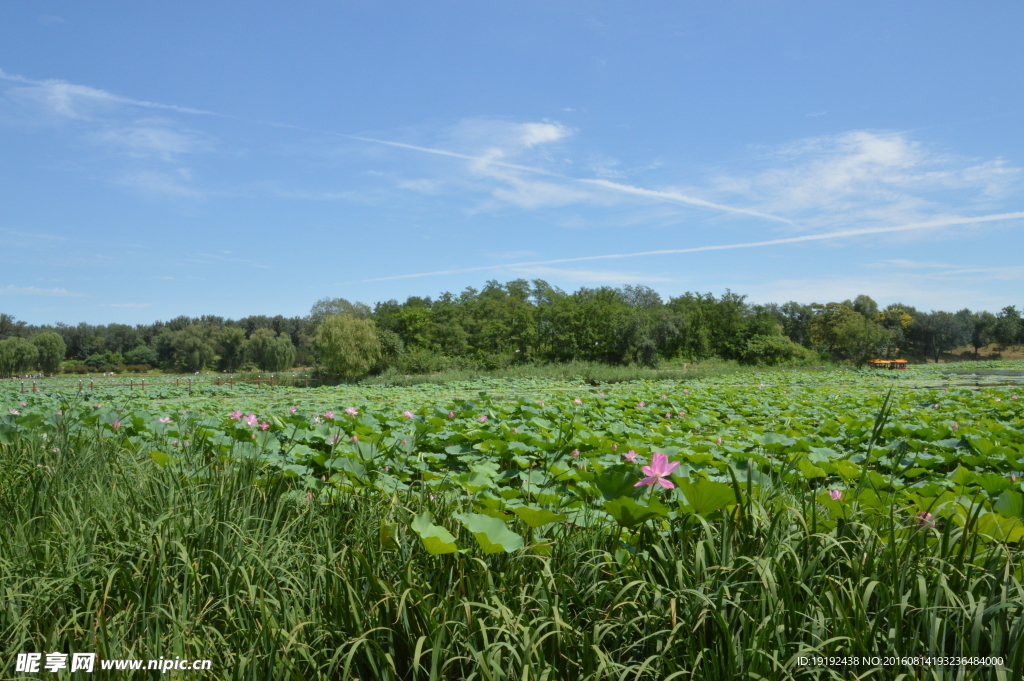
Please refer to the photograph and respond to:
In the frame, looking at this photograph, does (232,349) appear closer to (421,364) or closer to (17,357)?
(17,357)

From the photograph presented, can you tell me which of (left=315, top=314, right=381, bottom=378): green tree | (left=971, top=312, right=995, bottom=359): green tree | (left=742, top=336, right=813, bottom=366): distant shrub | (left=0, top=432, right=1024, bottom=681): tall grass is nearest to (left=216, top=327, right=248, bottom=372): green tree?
(left=315, top=314, right=381, bottom=378): green tree

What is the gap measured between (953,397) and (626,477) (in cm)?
935

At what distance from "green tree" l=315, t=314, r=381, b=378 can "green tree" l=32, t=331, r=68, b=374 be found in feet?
92.0

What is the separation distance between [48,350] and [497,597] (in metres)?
55.3

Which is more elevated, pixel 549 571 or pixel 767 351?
pixel 767 351

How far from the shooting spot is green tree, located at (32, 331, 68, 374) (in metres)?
43.4

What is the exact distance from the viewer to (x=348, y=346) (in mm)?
29609

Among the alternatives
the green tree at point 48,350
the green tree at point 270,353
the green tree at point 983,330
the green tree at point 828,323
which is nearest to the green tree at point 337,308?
the green tree at point 270,353

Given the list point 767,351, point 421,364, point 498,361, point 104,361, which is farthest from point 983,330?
point 104,361

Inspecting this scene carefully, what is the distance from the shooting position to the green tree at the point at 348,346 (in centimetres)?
2956

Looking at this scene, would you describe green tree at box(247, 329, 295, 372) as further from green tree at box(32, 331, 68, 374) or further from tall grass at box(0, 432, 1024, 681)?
tall grass at box(0, 432, 1024, 681)

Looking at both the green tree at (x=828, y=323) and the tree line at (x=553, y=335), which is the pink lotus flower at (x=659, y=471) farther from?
the green tree at (x=828, y=323)

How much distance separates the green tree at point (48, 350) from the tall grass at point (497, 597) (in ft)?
174

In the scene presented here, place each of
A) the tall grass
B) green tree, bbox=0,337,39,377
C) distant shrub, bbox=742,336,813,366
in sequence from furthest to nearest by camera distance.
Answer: green tree, bbox=0,337,39,377
distant shrub, bbox=742,336,813,366
the tall grass
